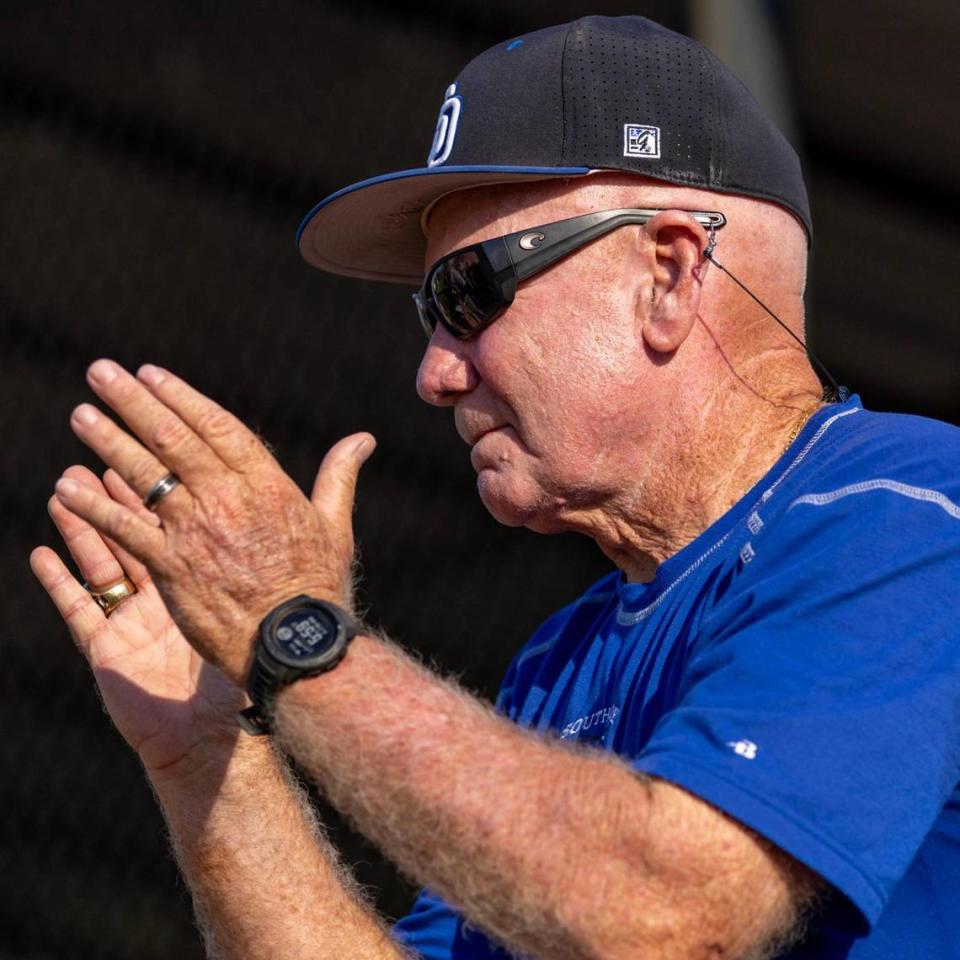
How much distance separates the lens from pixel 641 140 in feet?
5.72

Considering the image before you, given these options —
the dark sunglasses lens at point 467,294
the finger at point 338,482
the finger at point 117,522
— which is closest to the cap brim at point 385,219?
the dark sunglasses lens at point 467,294

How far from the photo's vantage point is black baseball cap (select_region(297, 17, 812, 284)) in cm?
174

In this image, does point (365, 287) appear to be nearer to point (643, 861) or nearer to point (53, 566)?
point (53, 566)

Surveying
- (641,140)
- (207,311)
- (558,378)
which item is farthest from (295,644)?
(207,311)

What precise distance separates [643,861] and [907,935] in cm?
32

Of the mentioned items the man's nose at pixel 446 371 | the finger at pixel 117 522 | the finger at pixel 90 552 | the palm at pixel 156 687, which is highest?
the man's nose at pixel 446 371

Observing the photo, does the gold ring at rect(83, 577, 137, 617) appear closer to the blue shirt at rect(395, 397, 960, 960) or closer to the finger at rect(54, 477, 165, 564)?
the finger at rect(54, 477, 165, 564)

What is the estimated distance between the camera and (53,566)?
1848mm

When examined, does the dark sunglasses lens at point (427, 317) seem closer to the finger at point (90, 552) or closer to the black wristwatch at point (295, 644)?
the finger at point (90, 552)

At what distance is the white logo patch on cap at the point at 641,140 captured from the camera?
1.73 meters

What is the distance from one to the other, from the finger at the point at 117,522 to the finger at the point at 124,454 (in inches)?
1.0

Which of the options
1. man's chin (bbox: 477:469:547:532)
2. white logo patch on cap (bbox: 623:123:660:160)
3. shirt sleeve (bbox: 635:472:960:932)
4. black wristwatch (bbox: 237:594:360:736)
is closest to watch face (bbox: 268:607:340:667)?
black wristwatch (bbox: 237:594:360:736)

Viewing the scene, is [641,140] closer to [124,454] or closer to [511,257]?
[511,257]

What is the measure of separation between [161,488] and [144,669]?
588mm
